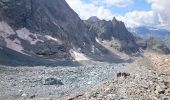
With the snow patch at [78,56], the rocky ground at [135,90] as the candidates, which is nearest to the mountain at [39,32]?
the snow patch at [78,56]

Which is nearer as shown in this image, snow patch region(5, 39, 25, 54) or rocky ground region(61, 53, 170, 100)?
rocky ground region(61, 53, 170, 100)

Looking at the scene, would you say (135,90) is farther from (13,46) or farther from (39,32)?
(39,32)

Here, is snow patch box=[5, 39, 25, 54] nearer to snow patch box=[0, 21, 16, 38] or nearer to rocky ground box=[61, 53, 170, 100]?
snow patch box=[0, 21, 16, 38]

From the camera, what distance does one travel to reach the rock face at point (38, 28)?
5182 inches

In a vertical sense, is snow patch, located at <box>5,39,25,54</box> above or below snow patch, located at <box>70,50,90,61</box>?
above

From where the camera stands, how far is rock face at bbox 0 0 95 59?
132m

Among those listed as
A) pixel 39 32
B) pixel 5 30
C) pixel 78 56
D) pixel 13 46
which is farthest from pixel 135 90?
Answer: pixel 78 56

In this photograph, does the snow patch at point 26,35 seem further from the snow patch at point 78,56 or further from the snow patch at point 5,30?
the snow patch at point 78,56

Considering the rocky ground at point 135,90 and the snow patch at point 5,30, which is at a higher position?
the snow patch at point 5,30

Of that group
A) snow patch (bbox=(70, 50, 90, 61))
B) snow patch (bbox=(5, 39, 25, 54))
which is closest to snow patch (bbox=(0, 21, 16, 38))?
snow patch (bbox=(5, 39, 25, 54))

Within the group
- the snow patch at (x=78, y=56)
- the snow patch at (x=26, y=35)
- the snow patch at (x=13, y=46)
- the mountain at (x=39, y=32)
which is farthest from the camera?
the snow patch at (x=78, y=56)

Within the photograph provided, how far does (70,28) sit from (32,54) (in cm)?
5860

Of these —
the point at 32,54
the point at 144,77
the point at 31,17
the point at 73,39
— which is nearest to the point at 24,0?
the point at 31,17

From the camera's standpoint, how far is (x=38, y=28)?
488ft
